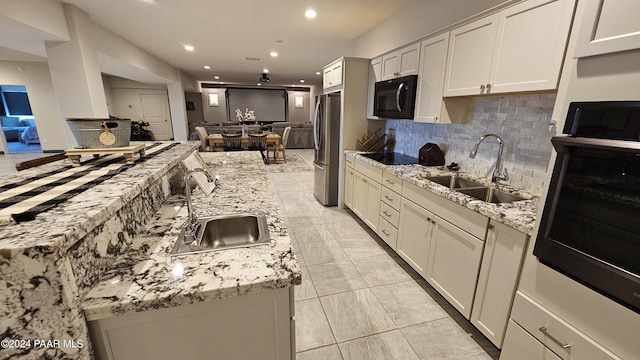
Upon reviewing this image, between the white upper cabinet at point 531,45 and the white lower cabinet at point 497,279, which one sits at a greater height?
the white upper cabinet at point 531,45

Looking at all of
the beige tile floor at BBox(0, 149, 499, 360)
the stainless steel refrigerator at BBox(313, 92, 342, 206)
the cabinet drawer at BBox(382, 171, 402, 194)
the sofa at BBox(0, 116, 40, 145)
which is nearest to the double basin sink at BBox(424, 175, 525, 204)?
the cabinet drawer at BBox(382, 171, 402, 194)

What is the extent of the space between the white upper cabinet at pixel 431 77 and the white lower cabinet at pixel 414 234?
84 cm

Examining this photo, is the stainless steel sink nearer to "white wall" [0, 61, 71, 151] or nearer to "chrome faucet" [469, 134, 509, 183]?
"chrome faucet" [469, 134, 509, 183]

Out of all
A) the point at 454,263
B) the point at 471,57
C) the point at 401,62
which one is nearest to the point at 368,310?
the point at 454,263

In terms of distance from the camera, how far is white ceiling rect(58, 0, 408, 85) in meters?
2.99

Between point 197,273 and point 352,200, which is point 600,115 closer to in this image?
point 197,273

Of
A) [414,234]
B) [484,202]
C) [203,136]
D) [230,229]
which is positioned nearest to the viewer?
[230,229]

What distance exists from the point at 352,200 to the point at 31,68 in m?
9.36

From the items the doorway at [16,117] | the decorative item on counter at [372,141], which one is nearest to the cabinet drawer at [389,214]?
the decorative item on counter at [372,141]

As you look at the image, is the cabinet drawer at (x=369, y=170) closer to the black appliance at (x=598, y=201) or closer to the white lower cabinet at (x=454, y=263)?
the white lower cabinet at (x=454, y=263)

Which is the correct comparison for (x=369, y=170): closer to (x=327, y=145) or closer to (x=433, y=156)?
(x=433, y=156)

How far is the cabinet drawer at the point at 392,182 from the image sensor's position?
2322 mm

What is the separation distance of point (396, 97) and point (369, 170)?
2.71 ft

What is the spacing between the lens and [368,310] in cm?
186
